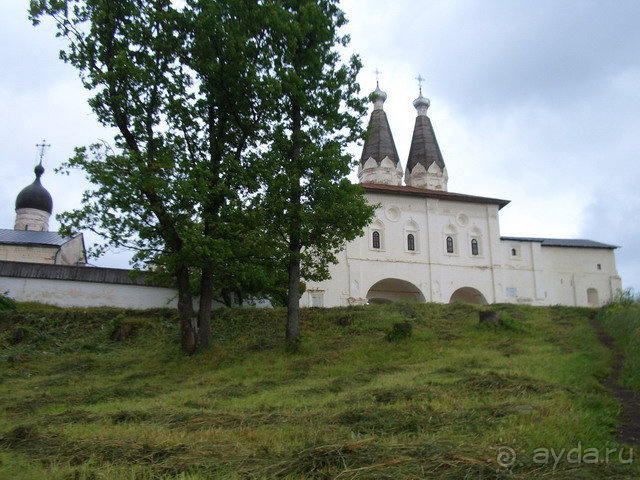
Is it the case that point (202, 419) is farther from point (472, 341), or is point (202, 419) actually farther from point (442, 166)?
point (442, 166)

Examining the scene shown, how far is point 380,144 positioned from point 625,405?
2969 centimetres

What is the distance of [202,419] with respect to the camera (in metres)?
7.14

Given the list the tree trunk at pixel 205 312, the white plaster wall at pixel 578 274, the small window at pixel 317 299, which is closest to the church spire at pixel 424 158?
the white plaster wall at pixel 578 274

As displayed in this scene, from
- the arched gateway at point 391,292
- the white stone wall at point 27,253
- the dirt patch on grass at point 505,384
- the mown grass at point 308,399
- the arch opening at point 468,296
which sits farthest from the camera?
the arch opening at point 468,296

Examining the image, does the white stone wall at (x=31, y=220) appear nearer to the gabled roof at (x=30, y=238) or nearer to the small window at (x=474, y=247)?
the gabled roof at (x=30, y=238)

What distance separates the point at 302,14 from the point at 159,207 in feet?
20.9

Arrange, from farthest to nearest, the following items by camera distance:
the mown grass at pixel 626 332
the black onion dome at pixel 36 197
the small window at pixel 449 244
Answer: the black onion dome at pixel 36 197 → the small window at pixel 449 244 → the mown grass at pixel 626 332

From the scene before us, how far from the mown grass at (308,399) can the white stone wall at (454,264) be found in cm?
1103

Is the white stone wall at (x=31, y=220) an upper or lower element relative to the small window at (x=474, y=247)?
upper

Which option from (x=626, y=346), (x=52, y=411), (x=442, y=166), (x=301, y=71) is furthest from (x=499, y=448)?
(x=442, y=166)

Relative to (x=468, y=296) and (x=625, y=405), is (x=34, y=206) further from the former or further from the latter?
(x=625, y=405)

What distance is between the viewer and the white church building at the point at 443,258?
102 feet

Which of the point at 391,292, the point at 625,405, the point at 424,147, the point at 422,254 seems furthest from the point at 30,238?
the point at 625,405

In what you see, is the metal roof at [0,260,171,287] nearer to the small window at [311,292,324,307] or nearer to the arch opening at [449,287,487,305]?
the small window at [311,292,324,307]
